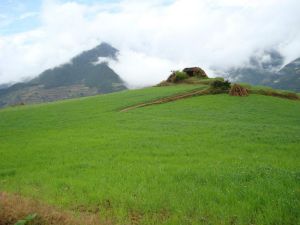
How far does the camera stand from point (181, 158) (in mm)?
20922

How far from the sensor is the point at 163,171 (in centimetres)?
1742

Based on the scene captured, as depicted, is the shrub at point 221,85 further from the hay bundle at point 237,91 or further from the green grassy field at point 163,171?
the green grassy field at point 163,171

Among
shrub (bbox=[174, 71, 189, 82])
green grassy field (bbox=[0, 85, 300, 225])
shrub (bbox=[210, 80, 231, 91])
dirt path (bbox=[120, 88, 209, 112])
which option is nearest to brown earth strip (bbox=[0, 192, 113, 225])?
green grassy field (bbox=[0, 85, 300, 225])

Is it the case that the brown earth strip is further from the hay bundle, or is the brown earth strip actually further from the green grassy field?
the hay bundle

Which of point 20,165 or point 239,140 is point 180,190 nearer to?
point 20,165

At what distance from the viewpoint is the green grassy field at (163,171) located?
39.7ft

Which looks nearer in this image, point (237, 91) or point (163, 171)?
point (163, 171)

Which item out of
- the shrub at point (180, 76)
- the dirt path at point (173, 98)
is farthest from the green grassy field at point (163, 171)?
the shrub at point (180, 76)

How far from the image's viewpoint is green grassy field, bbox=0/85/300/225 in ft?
39.7

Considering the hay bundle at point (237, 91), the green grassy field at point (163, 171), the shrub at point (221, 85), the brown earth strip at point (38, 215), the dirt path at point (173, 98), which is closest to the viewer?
the brown earth strip at point (38, 215)

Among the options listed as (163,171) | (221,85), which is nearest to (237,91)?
(221,85)

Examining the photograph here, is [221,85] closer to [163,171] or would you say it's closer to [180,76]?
[180,76]

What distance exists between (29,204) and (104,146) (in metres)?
15.1

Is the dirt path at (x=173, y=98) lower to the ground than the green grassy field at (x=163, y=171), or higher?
lower
